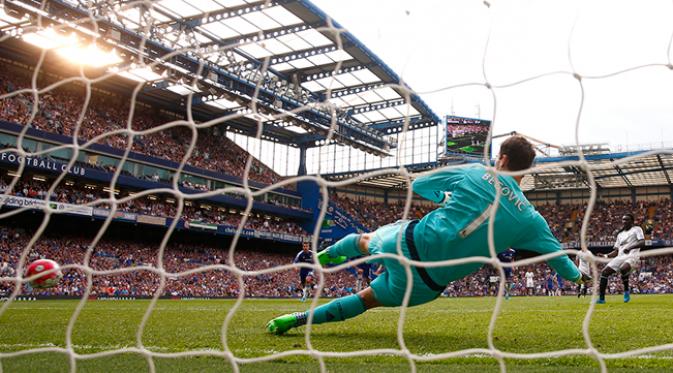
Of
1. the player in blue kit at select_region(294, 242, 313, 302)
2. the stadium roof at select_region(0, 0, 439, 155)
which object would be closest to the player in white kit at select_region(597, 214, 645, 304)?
the player in blue kit at select_region(294, 242, 313, 302)

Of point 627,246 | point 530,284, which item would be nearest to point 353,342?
point 627,246

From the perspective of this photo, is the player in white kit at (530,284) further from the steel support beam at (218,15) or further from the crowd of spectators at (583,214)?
the steel support beam at (218,15)

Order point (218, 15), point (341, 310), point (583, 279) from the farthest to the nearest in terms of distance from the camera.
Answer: point (218, 15)
point (341, 310)
point (583, 279)

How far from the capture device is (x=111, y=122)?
2866 centimetres

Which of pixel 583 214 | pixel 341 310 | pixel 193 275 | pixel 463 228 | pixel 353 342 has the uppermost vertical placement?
pixel 583 214

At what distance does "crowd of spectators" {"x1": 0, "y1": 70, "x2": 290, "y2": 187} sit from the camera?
84.0 feet

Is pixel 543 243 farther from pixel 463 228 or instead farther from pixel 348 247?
pixel 348 247

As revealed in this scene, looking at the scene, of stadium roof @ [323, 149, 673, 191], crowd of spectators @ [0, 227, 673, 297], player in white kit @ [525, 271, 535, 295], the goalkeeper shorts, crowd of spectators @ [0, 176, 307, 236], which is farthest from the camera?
stadium roof @ [323, 149, 673, 191]

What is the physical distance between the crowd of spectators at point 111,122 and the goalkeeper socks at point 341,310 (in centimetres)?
1878

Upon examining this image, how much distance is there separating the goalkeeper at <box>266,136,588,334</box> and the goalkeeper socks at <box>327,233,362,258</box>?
30 centimetres

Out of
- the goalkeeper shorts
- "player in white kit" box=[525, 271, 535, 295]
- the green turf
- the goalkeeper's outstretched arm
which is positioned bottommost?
"player in white kit" box=[525, 271, 535, 295]

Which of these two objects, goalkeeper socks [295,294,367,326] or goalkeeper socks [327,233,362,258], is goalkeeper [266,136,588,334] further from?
goalkeeper socks [295,294,367,326]

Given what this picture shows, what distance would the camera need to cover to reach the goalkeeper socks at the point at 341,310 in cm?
454

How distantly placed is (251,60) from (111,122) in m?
7.52
